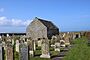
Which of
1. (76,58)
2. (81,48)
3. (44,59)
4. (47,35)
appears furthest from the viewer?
(47,35)

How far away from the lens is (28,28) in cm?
7056

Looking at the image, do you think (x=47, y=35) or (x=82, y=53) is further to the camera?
(x=47, y=35)

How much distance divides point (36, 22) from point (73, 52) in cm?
5432

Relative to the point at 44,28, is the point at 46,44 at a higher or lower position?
lower

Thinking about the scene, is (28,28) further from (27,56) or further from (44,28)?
(27,56)

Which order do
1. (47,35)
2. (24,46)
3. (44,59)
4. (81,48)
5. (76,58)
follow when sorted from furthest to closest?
(47,35)
(44,59)
(24,46)
(81,48)
(76,58)

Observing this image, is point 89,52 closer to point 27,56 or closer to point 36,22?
point 27,56

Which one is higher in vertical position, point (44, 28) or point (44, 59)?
point (44, 28)

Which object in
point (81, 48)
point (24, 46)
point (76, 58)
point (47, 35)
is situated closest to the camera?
point (76, 58)

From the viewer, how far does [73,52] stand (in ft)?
52.6

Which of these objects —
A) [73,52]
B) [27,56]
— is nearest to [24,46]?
[27,56]

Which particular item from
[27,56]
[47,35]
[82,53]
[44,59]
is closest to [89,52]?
[82,53]

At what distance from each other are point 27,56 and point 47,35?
4925 centimetres

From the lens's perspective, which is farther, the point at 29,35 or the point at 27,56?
the point at 29,35
